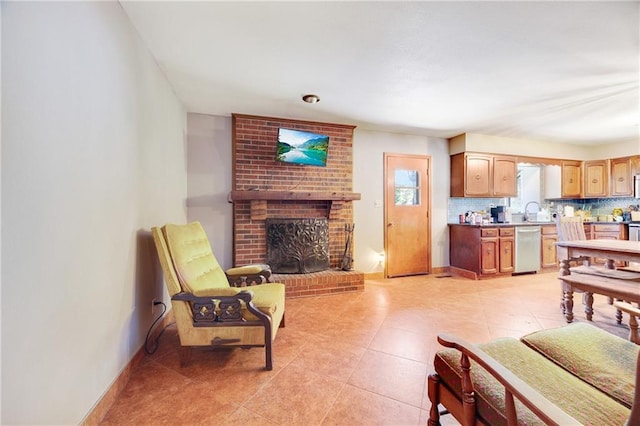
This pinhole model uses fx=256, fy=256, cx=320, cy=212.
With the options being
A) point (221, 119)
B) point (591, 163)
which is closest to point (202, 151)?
point (221, 119)

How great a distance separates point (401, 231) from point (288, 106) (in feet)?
8.77

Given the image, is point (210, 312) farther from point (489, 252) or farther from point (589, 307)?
point (489, 252)

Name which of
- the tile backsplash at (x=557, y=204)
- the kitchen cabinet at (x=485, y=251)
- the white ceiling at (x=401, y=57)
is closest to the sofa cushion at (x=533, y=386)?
the white ceiling at (x=401, y=57)

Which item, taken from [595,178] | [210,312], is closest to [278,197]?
[210,312]

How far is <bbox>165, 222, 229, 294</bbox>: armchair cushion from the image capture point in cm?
189

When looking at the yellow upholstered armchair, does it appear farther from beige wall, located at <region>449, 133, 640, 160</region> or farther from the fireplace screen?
beige wall, located at <region>449, 133, 640, 160</region>

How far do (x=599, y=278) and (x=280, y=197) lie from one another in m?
3.43

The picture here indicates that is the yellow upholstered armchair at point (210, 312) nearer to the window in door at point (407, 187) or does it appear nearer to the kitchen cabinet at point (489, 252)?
the window in door at point (407, 187)

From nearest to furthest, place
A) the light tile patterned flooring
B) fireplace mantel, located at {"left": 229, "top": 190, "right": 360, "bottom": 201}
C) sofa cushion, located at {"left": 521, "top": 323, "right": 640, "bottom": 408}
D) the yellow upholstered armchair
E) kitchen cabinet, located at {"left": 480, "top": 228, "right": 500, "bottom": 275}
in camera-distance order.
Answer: sofa cushion, located at {"left": 521, "top": 323, "right": 640, "bottom": 408}, the light tile patterned flooring, the yellow upholstered armchair, fireplace mantel, located at {"left": 229, "top": 190, "right": 360, "bottom": 201}, kitchen cabinet, located at {"left": 480, "top": 228, "right": 500, "bottom": 275}

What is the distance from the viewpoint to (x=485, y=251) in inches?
162

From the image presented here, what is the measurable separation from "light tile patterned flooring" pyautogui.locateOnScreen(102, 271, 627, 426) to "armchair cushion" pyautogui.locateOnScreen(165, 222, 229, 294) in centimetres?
56

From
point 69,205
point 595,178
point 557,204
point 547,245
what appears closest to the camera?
point 69,205

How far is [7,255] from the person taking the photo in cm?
85

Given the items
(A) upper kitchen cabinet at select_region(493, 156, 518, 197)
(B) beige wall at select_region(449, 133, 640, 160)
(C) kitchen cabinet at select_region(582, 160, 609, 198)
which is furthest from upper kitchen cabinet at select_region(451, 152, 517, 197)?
(C) kitchen cabinet at select_region(582, 160, 609, 198)
